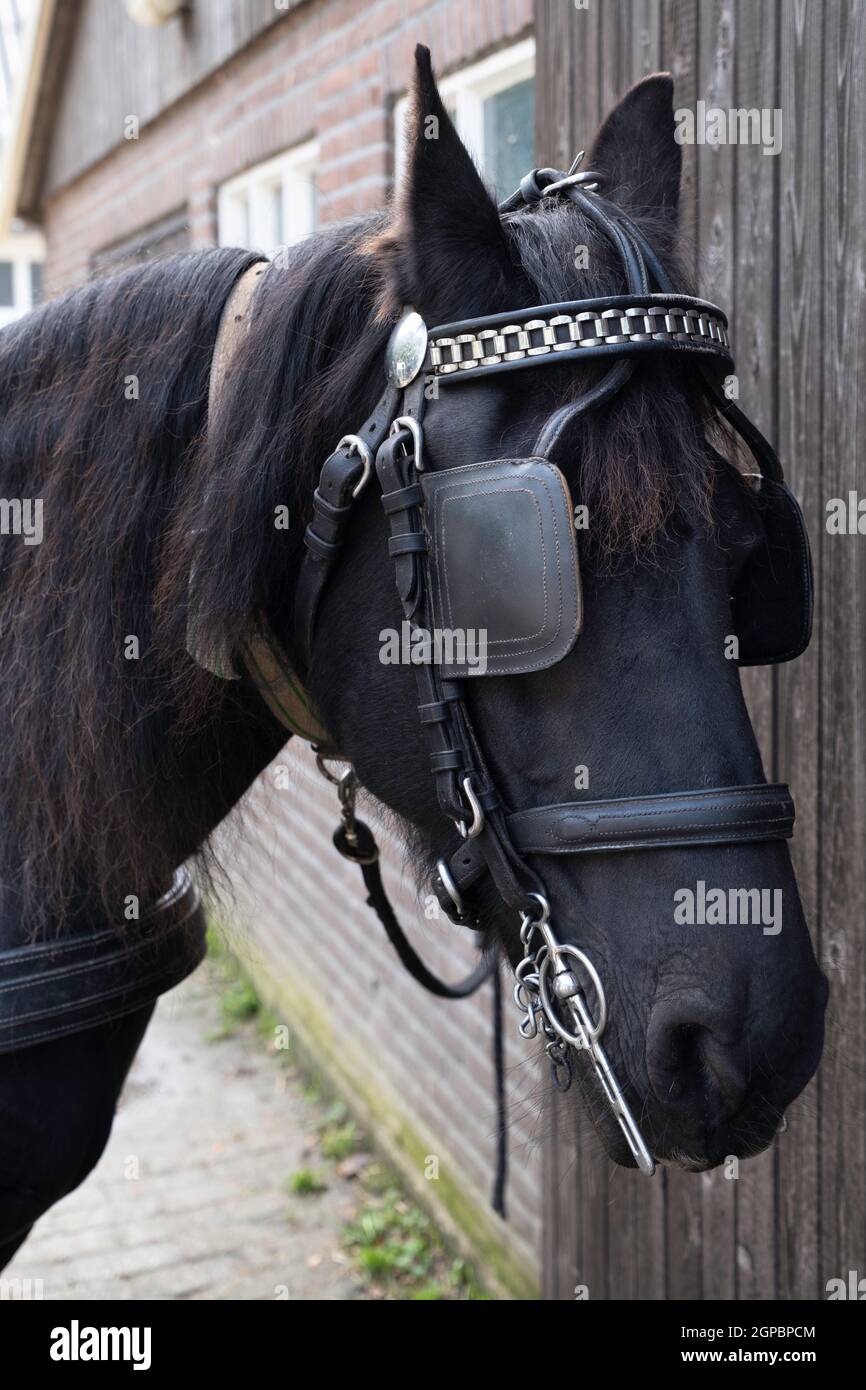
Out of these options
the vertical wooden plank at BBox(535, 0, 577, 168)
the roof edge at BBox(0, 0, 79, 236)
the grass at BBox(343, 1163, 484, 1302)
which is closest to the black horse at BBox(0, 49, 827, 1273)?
the vertical wooden plank at BBox(535, 0, 577, 168)

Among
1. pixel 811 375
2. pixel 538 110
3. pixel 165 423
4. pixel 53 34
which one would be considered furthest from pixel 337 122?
pixel 53 34

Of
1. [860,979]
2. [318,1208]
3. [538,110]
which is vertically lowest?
[318,1208]

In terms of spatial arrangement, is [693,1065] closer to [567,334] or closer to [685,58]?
[567,334]

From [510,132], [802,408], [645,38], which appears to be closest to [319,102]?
[510,132]

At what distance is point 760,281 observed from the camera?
219 centimetres

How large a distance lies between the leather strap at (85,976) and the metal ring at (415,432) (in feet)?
2.93

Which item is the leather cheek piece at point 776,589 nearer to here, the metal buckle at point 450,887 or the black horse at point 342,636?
the black horse at point 342,636

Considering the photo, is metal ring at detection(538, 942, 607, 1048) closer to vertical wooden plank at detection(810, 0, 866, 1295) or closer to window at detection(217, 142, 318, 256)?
vertical wooden plank at detection(810, 0, 866, 1295)

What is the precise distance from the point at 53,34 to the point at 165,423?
8436mm

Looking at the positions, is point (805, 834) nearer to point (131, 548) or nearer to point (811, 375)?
point (811, 375)

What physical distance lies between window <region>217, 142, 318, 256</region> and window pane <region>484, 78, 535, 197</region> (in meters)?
1.13

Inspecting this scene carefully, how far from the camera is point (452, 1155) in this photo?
393 centimetres

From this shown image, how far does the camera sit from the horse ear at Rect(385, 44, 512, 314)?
1351 mm

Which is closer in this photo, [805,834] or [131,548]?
[131,548]
